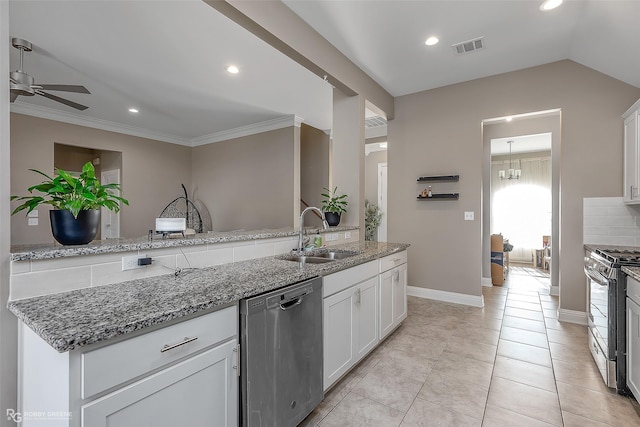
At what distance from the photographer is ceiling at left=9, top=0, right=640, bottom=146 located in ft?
8.03

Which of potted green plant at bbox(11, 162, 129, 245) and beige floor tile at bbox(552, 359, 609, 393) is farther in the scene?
beige floor tile at bbox(552, 359, 609, 393)

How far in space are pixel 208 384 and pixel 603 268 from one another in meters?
2.80

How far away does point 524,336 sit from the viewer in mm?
2895

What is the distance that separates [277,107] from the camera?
4.75m

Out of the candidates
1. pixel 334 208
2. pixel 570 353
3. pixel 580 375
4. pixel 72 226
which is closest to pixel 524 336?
pixel 570 353

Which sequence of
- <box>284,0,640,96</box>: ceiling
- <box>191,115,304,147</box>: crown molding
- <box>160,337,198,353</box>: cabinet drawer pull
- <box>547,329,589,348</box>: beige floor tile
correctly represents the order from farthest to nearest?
<box>191,115,304,147</box>: crown molding → <box>547,329,589,348</box>: beige floor tile → <box>284,0,640,96</box>: ceiling → <box>160,337,198,353</box>: cabinet drawer pull

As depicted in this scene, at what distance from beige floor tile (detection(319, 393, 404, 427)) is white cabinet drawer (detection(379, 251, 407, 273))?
1036mm

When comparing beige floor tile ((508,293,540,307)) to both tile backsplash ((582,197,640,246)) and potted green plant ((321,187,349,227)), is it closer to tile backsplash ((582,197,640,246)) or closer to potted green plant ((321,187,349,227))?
tile backsplash ((582,197,640,246))

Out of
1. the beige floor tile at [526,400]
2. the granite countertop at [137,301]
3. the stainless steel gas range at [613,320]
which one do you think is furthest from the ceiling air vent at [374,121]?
the beige floor tile at [526,400]

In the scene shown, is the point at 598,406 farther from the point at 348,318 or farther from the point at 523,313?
the point at 523,313

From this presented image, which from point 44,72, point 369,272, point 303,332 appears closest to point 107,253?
point 303,332

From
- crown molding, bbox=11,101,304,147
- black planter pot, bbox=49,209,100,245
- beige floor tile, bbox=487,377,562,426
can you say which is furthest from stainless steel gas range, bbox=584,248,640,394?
crown molding, bbox=11,101,304,147

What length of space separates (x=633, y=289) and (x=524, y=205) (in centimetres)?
605

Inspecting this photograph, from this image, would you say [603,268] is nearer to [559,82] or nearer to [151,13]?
[559,82]
